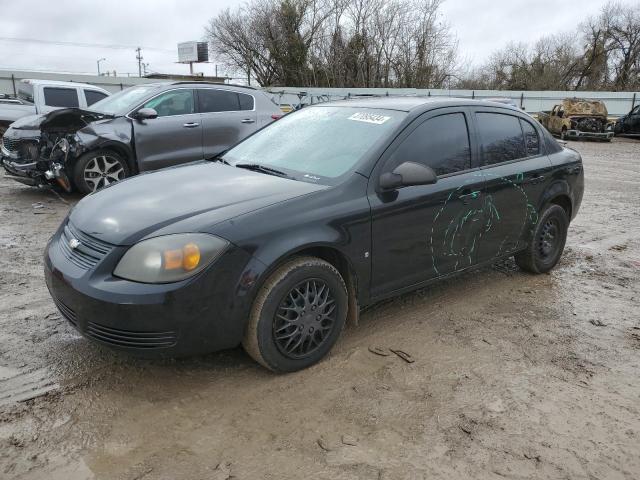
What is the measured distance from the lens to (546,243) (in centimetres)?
505

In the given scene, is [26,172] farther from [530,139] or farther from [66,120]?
[530,139]

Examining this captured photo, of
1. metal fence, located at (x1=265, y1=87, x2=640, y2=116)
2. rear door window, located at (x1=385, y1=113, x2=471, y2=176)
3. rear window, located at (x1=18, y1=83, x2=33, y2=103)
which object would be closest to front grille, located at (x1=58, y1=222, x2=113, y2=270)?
rear door window, located at (x1=385, y1=113, x2=471, y2=176)

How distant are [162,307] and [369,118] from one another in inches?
81.0

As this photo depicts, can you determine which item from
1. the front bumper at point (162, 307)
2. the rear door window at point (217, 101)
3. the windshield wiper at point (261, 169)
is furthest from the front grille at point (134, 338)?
the rear door window at point (217, 101)

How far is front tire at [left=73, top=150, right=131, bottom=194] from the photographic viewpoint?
733 cm

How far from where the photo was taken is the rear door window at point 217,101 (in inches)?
328

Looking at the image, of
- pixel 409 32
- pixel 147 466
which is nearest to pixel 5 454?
pixel 147 466

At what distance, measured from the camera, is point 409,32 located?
36188 millimetres

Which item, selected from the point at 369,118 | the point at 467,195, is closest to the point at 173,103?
the point at 369,118

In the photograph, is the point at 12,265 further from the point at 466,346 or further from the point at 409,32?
the point at 409,32

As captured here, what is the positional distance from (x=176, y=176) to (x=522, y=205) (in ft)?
9.34

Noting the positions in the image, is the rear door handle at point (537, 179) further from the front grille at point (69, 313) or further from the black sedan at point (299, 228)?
the front grille at point (69, 313)

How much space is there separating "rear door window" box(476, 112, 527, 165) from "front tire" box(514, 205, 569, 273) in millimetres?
706

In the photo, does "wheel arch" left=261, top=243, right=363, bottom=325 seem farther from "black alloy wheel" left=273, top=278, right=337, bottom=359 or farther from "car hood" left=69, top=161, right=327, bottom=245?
"car hood" left=69, top=161, right=327, bottom=245
